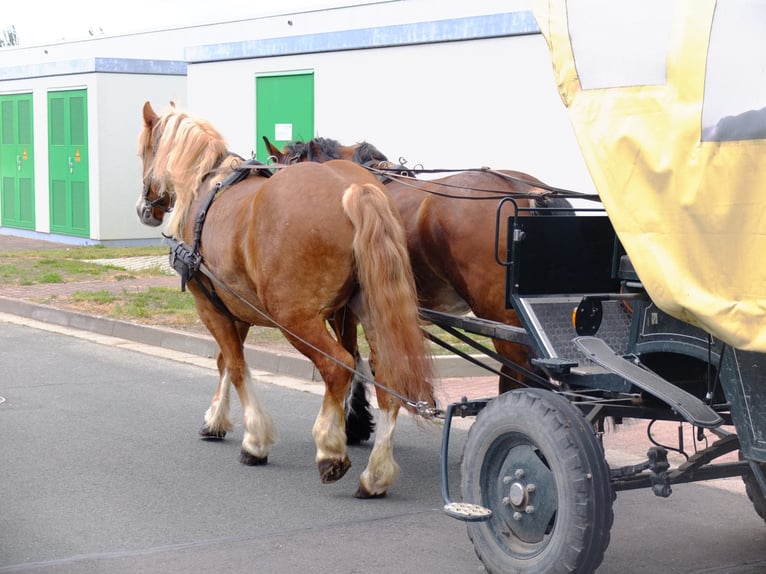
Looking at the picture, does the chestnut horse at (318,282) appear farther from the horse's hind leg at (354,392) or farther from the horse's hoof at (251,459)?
the horse's hind leg at (354,392)

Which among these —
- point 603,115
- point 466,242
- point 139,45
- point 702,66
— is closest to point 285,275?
point 466,242

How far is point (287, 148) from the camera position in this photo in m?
7.62

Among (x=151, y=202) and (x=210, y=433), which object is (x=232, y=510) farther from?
(x=151, y=202)

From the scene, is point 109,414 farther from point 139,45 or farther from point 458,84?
point 139,45

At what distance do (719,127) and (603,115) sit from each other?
56 centimetres

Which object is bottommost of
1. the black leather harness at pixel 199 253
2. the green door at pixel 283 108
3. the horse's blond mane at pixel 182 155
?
the black leather harness at pixel 199 253

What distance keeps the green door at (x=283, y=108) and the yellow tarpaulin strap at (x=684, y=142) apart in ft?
36.9

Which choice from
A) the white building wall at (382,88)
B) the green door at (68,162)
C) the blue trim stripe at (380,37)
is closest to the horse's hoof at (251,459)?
the white building wall at (382,88)

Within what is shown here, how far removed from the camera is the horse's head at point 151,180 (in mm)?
7512

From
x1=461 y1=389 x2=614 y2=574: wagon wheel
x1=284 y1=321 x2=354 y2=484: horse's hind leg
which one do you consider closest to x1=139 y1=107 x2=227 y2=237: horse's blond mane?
x1=284 y1=321 x2=354 y2=484: horse's hind leg

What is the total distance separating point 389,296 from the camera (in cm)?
571

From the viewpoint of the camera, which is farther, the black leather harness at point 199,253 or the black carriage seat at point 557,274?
the black leather harness at point 199,253

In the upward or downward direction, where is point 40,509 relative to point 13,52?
downward

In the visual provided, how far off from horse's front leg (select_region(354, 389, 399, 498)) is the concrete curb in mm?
2721
